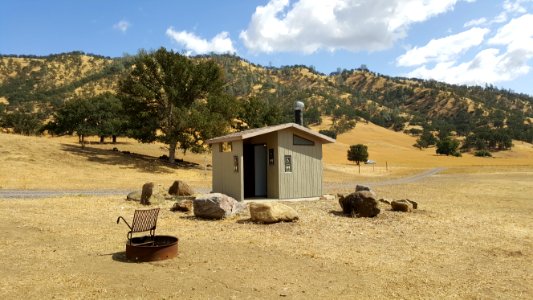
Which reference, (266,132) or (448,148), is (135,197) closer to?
(266,132)

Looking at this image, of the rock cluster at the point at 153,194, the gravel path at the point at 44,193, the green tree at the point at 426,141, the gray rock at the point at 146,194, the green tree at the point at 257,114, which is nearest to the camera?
the gray rock at the point at 146,194

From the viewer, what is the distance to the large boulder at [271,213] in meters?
14.5

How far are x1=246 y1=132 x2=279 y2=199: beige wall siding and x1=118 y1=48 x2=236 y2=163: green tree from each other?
19.0 m

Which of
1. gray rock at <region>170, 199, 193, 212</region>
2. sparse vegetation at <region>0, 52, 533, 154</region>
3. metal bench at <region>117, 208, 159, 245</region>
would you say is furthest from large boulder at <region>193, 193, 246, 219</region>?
sparse vegetation at <region>0, 52, 533, 154</region>

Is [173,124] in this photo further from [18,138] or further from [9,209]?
[9,209]

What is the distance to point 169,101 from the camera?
136 ft

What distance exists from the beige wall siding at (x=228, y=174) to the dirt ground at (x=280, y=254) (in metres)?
2.61

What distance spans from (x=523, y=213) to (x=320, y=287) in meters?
13.4

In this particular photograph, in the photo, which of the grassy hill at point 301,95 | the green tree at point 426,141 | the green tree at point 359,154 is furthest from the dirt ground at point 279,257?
the green tree at point 426,141

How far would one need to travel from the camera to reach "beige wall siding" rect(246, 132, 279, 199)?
2023 cm

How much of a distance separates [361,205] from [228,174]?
7.52 metres

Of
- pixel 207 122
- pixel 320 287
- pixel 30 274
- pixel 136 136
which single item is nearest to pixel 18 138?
pixel 136 136

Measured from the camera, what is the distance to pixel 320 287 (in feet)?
26.2

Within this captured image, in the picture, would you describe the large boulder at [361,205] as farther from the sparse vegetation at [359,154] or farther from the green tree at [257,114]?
the sparse vegetation at [359,154]
